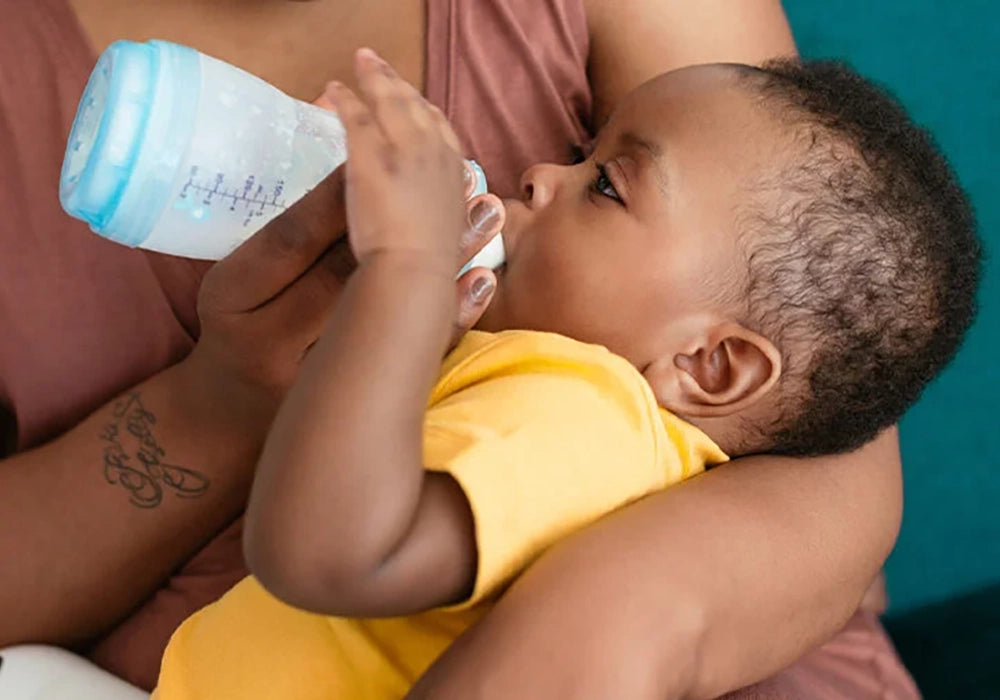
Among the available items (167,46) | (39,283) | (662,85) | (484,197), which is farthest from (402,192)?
(39,283)

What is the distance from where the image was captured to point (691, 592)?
728mm

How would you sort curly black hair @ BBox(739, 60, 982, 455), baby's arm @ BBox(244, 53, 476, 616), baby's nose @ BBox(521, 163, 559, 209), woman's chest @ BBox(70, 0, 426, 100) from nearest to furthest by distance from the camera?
baby's arm @ BBox(244, 53, 476, 616) < curly black hair @ BBox(739, 60, 982, 455) < baby's nose @ BBox(521, 163, 559, 209) < woman's chest @ BBox(70, 0, 426, 100)

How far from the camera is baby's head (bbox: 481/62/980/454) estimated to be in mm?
873

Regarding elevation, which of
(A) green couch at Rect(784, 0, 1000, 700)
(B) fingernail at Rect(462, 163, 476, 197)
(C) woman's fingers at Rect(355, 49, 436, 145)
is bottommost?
(A) green couch at Rect(784, 0, 1000, 700)

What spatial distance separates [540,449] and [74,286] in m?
0.56

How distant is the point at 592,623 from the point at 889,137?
19.0 inches

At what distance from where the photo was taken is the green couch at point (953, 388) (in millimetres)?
1706

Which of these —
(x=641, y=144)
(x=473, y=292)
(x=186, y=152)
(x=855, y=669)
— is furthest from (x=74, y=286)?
(x=855, y=669)

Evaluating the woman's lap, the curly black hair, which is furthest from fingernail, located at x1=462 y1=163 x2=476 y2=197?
the woman's lap

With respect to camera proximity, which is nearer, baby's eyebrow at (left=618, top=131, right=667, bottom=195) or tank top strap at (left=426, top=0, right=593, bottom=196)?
baby's eyebrow at (left=618, top=131, right=667, bottom=195)

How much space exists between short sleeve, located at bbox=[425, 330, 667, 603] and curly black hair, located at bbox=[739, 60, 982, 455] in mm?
146

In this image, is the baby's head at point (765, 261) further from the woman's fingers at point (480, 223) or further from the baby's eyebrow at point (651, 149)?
the woman's fingers at point (480, 223)

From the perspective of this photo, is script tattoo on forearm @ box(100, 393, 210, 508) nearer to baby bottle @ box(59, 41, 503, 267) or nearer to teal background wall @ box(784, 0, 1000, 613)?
baby bottle @ box(59, 41, 503, 267)

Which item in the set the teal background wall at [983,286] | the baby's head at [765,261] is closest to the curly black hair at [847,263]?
the baby's head at [765,261]
